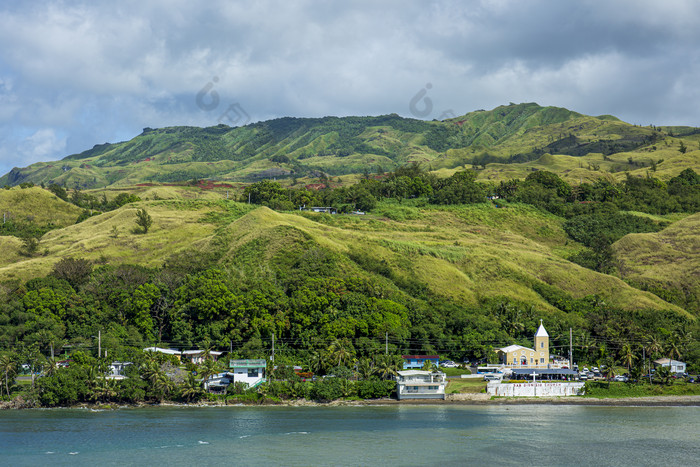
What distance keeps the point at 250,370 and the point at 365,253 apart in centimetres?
5453

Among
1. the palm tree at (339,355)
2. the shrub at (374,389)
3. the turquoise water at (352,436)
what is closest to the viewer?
the turquoise water at (352,436)

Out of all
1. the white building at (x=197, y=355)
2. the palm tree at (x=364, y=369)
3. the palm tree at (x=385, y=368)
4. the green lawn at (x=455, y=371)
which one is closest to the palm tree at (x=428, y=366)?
the green lawn at (x=455, y=371)

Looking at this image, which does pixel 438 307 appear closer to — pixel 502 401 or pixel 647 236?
pixel 502 401

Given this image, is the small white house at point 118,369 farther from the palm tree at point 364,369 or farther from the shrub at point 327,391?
the palm tree at point 364,369

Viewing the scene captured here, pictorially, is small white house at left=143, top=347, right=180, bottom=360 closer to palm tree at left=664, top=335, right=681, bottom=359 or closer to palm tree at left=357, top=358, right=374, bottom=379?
palm tree at left=357, top=358, right=374, bottom=379

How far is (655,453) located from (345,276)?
237 feet

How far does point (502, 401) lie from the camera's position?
329ft

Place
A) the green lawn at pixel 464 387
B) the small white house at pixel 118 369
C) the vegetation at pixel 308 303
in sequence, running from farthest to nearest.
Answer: the vegetation at pixel 308 303 < the green lawn at pixel 464 387 < the small white house at pixel 118 369

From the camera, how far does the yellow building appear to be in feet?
365

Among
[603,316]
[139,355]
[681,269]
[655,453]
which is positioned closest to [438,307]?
[603,316]

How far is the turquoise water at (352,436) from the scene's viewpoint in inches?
2586

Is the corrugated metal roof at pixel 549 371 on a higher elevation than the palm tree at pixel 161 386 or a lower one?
higher

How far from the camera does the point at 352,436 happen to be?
74312 mm

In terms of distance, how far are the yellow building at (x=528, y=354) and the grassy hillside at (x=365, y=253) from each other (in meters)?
23.8
